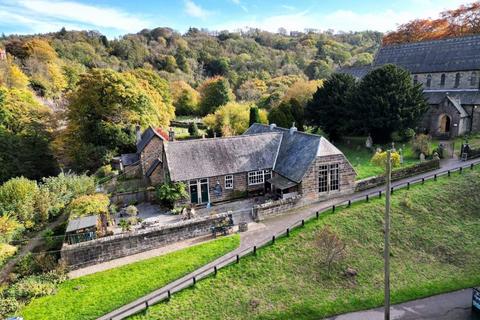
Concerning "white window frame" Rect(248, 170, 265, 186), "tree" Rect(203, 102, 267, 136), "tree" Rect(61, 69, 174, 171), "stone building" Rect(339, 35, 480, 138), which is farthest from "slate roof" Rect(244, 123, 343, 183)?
"stone building" Rect(339, 35, 480, 138)

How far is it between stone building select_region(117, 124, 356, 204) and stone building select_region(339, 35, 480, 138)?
63.4ft

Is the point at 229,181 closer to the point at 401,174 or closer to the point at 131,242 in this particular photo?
the point at 131,242

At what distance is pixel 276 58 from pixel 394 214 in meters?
74.2

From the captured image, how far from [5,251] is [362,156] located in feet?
98.4

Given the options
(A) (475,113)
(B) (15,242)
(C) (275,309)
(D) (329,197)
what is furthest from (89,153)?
(A) (475,113)

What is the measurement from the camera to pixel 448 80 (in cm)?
3944

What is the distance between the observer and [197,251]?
61.0 feet

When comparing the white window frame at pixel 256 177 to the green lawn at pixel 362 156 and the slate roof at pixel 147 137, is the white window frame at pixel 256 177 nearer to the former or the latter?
the green lawn at pixel 362 156

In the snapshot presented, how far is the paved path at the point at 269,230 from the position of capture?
Result: 1540 centimetres

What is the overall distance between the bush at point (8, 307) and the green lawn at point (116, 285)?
385mm

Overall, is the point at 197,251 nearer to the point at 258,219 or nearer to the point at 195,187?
the point at 258,219

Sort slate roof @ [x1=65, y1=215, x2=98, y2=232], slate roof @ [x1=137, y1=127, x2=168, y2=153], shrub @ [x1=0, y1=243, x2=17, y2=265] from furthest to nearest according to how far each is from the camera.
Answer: slate roof @ [x1=137, y1=127, x2=168, y2=153] → slate roof @ [x1=65, y1=215, x2=98, y2=232] → shrub @ [x1=0, y1=243, x2=17, y2=265]

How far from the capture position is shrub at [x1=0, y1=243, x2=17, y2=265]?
57.8ft

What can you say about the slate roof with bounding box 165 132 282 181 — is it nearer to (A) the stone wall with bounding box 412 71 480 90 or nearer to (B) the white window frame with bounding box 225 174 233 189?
(B) the white window frame with bounding box 225 174 233 189
